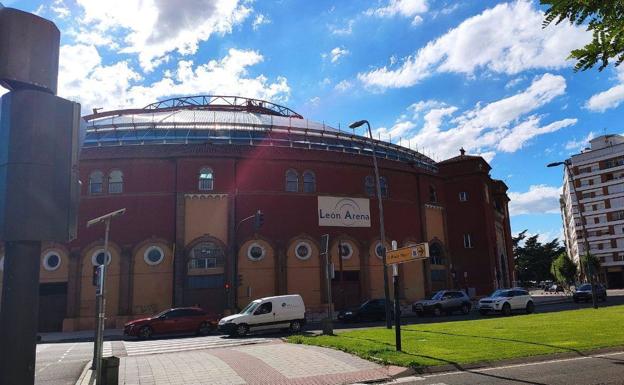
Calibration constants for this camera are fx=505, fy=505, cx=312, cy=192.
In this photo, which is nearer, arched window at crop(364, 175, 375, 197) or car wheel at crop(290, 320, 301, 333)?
car wheel at crop(290, 320, 301, 333)

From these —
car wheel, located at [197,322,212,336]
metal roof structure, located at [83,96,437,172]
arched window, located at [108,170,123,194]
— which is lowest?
car wheel, located at [197,322,212,336]

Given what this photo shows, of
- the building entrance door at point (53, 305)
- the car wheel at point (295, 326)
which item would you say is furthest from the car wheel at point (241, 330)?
the building entrance door at point (53, 305)

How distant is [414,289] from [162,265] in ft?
68.7

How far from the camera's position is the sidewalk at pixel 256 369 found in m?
11.0

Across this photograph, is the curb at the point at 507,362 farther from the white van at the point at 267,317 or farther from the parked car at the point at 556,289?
the parked car at the point at 556,289

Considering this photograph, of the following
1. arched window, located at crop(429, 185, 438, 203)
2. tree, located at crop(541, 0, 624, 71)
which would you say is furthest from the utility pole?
arched window, located at crop(429, 185, 438, 203)

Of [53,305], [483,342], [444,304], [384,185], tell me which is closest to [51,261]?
[53,305]

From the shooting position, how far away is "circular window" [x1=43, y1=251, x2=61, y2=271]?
3466cm

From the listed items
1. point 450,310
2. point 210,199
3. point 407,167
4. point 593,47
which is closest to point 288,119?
point 407,167

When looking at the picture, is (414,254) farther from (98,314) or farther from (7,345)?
(7,345)

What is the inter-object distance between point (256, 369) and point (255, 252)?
2505cm

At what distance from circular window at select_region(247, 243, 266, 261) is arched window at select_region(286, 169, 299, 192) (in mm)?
5215

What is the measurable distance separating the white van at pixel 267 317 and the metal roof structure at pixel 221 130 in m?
18.0

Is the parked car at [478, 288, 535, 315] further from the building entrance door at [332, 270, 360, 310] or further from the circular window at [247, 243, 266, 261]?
the circular window at [247, 243, 266, 261]
